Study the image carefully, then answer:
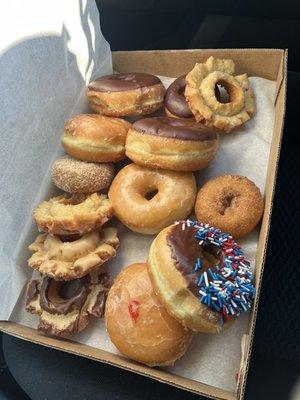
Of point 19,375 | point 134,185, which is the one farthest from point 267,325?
point 19,375

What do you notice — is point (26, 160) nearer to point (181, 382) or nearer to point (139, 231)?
point (139, 231)

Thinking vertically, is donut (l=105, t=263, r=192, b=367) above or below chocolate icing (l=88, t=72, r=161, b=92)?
below

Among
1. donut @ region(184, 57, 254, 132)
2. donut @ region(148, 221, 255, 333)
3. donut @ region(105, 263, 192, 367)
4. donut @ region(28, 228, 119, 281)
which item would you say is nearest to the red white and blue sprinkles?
donut @ region(148, 221, 255, 333)

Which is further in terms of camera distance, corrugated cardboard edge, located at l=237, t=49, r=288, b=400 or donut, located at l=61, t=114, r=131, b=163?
donut, located at l=61, t=114, r=131, b=163

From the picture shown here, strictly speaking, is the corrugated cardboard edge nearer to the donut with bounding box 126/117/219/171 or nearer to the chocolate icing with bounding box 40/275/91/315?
the donut with bounding box 126/117/219/171

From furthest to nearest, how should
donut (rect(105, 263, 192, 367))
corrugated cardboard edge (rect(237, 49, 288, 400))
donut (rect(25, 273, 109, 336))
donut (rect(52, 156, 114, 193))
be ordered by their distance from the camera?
donut (rect(52, 156, 114, 193)) → donut (rect(25, 273, 109, 336)) → donut (rect(105, 263, 192, 367)) → corrugated cardboard edge (rect(237, 49, 288, 400))

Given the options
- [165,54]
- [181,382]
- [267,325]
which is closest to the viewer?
[181,382]
